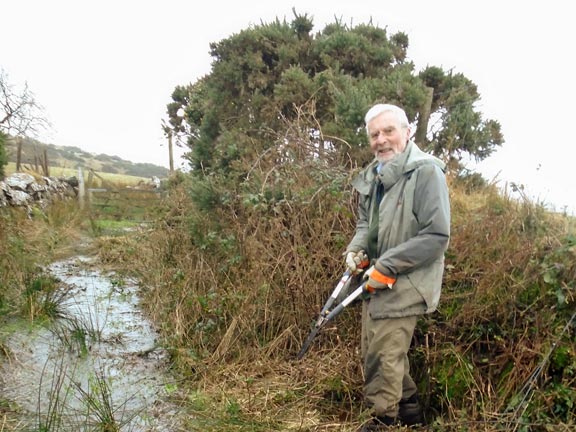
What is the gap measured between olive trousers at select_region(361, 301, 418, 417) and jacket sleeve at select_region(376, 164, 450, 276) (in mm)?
375

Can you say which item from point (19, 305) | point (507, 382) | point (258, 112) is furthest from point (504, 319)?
point (258, 112)

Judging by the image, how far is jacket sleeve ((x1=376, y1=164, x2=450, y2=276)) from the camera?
3.02 meters

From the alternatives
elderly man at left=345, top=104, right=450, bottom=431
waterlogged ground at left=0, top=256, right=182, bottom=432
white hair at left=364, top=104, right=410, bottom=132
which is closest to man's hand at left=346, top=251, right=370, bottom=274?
elderly man at left=345, top=104, right=450, bottom=431

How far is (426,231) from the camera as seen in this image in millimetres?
3037

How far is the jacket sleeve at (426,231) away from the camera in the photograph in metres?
3.02

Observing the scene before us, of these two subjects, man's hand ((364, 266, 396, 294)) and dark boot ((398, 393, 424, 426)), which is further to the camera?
dark boot ((398, 393, 424, 426))

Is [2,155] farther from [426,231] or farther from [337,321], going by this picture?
[426,231]

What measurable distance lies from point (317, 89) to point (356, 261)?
12.7 ft

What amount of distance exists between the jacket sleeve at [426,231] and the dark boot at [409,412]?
105 cm

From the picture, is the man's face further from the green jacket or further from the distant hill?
the distant hill

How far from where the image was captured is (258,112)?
313 inches

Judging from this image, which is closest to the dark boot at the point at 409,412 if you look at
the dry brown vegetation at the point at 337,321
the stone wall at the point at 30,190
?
the dry brown vegetation at the point at 337,321

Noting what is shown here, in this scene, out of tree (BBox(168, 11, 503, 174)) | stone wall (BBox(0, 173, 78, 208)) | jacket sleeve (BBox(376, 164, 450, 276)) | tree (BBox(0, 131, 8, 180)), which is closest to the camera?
jacket sleeve (BBox(376, 164, 450, 276))

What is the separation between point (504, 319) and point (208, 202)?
371cm
